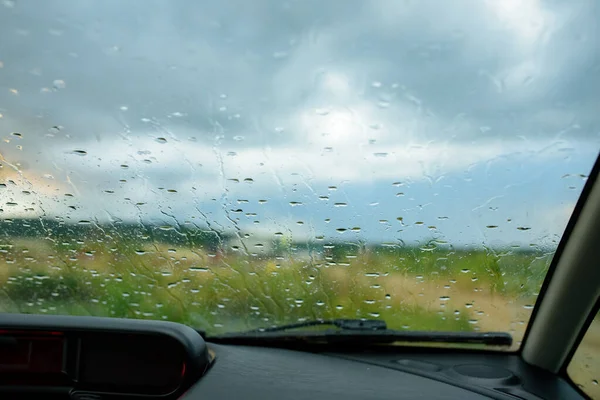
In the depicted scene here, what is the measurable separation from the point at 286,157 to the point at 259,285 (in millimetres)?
952

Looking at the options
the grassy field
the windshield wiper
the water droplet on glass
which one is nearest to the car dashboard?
the windshield wiper

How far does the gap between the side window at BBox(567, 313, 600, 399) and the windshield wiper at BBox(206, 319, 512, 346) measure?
449mm

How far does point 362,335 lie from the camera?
4.17 metres

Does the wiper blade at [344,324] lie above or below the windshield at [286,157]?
below

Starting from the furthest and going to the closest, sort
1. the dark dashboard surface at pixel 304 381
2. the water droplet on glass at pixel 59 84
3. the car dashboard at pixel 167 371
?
the water droplet on glass at pixel 59 84, the car dashboard at pixel 167 371, the dark dashboard surface at pixel 304 381

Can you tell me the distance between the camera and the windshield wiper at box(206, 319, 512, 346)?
4180 millimetres

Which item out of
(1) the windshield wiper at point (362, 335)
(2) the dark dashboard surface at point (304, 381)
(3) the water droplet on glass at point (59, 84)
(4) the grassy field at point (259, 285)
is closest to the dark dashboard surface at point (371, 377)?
(2) the dark dashboard surface at point (304, 381)

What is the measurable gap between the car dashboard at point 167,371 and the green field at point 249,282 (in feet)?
1.14

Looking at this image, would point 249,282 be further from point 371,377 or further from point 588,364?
point 588,364

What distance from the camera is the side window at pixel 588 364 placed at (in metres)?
3.84

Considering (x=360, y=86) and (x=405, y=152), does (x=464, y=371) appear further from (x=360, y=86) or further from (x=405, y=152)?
(x=360, y=86)

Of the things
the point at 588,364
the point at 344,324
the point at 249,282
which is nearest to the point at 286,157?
the point at 249,282

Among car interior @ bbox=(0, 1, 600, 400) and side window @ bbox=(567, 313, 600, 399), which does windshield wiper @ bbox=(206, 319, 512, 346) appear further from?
side window @ bbox=(567, 313, 600, 399)

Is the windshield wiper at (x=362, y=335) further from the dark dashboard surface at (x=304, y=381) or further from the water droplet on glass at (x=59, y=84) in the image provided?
the water droplet on glass at (x=59, y=84)
